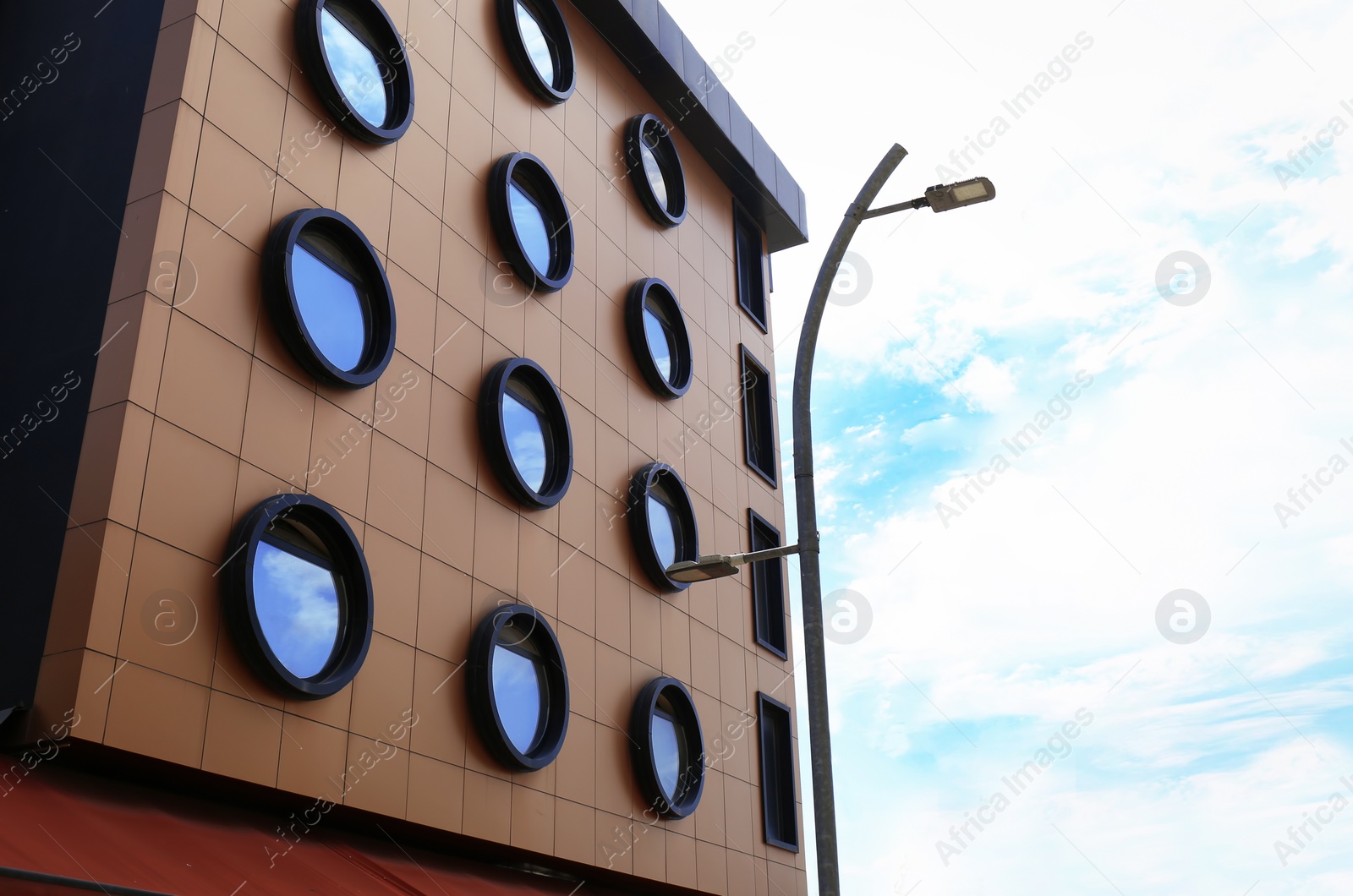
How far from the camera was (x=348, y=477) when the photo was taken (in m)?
12.3

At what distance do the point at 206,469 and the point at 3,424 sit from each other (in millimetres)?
1980

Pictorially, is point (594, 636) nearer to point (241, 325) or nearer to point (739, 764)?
point (739, 764)

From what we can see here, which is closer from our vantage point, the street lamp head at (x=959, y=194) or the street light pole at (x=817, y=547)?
the street light pole at (x=817, y=547)

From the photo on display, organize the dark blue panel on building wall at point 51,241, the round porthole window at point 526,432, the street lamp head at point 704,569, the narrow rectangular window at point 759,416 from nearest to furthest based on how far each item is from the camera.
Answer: the dark blue panel on building wall at point 51,241, the street lamp head at point 704,569, the round porthole window at point 526,432, the narrow rectangular window at point 759,416

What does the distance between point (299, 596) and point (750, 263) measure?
16545 mm

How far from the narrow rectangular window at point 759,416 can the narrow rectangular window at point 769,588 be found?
4.09 feet

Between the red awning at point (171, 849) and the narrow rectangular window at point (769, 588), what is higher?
the narrow rectangular window at point (769, 588)

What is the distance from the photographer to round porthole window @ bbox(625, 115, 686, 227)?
811 inches

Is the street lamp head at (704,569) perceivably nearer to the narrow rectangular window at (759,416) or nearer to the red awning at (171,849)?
the red awning at (171,849)

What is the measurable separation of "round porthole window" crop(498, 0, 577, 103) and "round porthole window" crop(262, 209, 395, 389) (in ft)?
18.1

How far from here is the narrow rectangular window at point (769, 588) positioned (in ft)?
74.0

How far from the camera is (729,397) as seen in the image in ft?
75.2

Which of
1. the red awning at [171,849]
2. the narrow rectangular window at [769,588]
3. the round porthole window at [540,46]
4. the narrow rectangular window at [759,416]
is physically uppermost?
the round porthole window at [540,46]

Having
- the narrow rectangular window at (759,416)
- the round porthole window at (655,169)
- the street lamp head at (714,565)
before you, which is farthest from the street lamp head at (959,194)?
the narrow rectangular window at (759,416)
